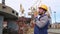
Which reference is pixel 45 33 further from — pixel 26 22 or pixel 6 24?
pixel 26 22

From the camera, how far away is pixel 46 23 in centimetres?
501

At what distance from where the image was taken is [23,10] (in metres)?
11.7

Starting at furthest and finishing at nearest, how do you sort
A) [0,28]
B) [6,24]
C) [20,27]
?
[20,27]
[6,24]
[0,28]

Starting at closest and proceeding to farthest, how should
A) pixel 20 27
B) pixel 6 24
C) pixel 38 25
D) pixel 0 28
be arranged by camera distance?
pixel 38 25
pixel 0 28
pixel 6 24
pixel 20 27

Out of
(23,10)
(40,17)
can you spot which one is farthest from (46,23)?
(23,10)

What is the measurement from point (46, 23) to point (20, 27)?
670cm

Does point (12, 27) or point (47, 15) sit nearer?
point (47, 15)

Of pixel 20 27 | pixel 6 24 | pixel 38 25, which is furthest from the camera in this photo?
pixel 20 27

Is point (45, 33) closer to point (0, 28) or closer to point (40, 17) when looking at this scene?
point (40, 17)

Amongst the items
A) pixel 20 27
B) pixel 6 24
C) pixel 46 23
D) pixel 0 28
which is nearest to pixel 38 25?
pixel 46 23

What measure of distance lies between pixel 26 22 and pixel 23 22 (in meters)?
0.50

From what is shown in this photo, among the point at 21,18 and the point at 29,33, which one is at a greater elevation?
the point at 21,18

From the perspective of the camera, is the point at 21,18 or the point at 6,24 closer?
the point at 6,24

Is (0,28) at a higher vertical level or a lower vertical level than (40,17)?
lower
